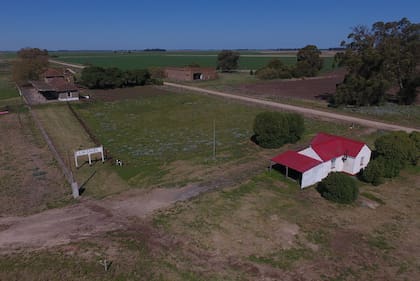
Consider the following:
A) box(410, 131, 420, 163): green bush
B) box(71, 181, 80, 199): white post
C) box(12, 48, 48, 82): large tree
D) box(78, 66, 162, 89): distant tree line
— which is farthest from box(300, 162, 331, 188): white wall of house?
box(12, 48, 48, 82): large tree

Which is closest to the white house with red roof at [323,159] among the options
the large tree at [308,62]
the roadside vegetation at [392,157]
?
the roadside vegetation at [392,157]

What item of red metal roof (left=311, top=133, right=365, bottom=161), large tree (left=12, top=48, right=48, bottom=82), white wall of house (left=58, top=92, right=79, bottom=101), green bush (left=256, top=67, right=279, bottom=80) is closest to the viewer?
red metal roof (left=311, top=133, right=365, bottom=161)

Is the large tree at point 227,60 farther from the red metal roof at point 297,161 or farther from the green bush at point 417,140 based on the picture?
the red metal roof at point 297,161

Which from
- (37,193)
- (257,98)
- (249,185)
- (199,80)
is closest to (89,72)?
(199,80)

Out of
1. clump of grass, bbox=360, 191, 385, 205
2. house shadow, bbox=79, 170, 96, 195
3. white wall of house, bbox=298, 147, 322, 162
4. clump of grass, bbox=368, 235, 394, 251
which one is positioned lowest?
clump of grass, bbox=368, 235, 394, 251

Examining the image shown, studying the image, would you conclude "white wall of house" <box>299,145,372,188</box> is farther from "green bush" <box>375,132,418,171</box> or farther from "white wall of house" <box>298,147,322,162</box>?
"green bush" <box>375,132,418,171</box>

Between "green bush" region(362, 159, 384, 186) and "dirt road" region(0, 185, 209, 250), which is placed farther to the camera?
"green bush" region(362, 159, 384, 186)
